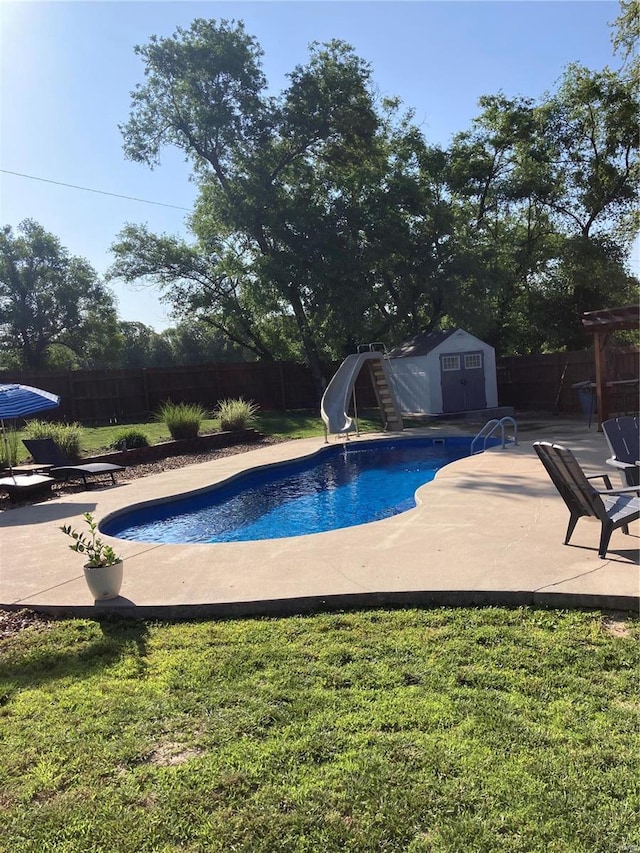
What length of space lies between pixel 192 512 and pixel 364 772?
6.89 metres

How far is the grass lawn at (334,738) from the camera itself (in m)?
1.97

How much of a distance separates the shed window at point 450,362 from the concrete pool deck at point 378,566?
12.0m

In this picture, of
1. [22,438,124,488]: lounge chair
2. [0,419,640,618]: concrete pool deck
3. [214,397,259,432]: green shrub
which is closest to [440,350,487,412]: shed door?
[214,397,259,432]: green shrub

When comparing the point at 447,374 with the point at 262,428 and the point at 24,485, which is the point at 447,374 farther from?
the point at 24,485

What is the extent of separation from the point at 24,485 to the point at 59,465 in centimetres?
209

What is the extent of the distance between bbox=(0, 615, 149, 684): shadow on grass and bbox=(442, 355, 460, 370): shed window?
1634 cm

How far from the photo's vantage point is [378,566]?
14.9 ft

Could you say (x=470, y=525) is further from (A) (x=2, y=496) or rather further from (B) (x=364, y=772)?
(A) (x=2, y=496)

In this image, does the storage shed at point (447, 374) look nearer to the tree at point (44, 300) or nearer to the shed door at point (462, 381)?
the shed door at point (462, 381)

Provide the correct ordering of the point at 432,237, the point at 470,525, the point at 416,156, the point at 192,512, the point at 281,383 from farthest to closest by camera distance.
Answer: the point at 281,383
the point at 416,156
the point at 432,237
the point at 192,512
the point at 470,525

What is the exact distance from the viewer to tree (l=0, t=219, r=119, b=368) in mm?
29656

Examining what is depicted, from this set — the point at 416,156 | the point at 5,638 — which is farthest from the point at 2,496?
the point at 416,156

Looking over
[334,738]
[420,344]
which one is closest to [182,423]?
[420,344]

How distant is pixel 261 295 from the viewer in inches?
821
